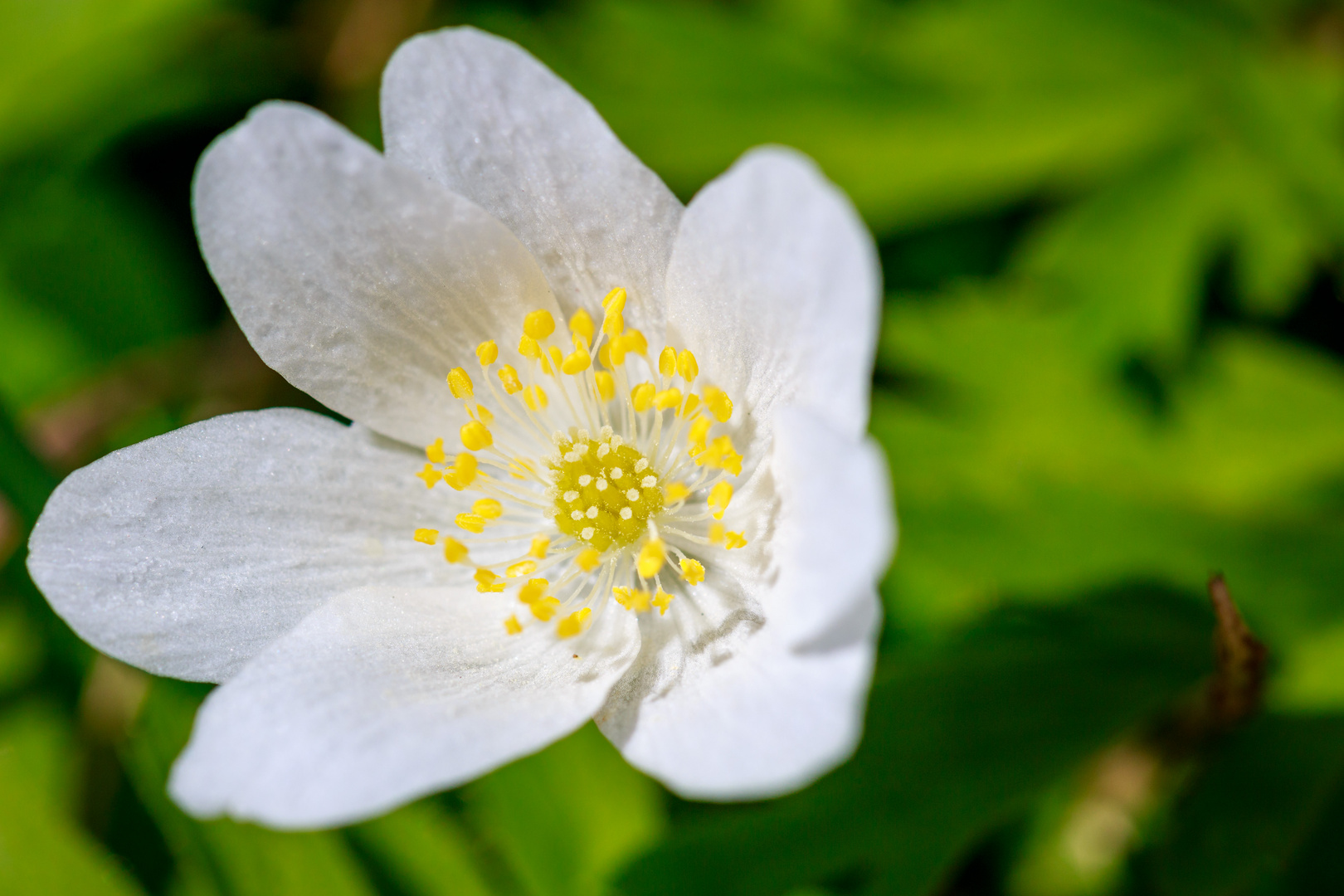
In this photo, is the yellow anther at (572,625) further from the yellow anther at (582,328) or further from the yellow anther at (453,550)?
the yellow anther at (582,328)

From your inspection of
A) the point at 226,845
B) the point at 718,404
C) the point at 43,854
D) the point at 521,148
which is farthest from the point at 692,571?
the point at 43,854

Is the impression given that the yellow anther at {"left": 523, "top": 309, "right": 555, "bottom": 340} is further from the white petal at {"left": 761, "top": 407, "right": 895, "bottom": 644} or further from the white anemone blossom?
the white petal at {"left": 761, "top": 407, "right": 895, "bottom": 644}

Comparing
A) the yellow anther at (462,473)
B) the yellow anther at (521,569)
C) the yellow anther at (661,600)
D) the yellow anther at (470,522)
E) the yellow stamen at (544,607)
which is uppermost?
the yellow anther at (462,473)

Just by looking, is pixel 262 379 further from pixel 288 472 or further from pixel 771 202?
pixel 771 202

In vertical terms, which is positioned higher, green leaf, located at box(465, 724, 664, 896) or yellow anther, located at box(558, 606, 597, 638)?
yellow anther, located at box(558, 606, 597, 638)

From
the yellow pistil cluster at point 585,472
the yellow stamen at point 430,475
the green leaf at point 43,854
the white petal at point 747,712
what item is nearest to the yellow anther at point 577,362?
the yellow pistil cluster at point 585,472

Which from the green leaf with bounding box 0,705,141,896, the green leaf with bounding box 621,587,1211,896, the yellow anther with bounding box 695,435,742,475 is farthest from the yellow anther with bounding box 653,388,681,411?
the green leaf with bounding box 0,705,141,896
